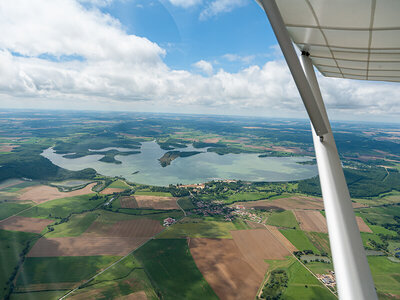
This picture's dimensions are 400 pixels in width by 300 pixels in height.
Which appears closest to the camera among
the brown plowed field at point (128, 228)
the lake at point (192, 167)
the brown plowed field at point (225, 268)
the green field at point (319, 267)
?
the brown plowed field at point (225, 268)

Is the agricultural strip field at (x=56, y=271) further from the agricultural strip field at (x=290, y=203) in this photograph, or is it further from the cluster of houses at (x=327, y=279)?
the agricultural strip field at (x=290, y=203)

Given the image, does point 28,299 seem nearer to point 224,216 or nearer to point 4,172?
point 224,216

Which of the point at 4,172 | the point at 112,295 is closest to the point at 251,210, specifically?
the point at 112,295

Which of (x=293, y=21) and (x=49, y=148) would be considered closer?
(x=293, y=21)

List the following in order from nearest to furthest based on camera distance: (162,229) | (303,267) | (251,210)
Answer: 1. (303,267)
2. (162,229)
3. (251,210)

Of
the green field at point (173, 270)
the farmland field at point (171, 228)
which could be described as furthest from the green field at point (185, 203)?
the green field at point (173, 270)

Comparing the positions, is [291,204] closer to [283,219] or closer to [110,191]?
[283,219]
